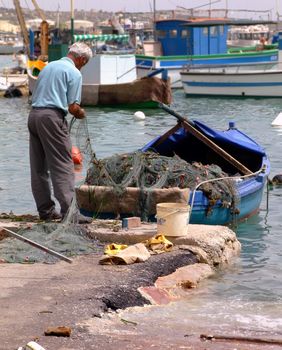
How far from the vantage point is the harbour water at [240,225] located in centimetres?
794

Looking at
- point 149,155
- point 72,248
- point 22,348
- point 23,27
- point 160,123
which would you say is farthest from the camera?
point 23,27

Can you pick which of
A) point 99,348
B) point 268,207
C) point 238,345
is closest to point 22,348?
point 99,348

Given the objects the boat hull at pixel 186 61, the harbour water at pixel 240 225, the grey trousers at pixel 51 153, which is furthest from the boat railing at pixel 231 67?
the grey trousers at pixel 51 153

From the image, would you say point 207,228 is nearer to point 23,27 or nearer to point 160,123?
point 160,123

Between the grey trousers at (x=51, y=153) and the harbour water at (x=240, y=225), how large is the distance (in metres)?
1.81

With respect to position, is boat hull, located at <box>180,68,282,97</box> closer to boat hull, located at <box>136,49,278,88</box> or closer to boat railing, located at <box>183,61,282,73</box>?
boat railing, located at <box>183,61,282,73</box>

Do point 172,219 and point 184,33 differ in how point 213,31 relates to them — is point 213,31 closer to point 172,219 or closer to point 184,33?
point 184,33

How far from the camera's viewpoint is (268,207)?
14945mm

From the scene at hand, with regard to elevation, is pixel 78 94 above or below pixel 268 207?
above

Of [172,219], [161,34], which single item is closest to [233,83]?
[161,34]

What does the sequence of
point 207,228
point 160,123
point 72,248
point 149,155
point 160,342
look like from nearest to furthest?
point 160,342 → point 72,248 → point 207,228 → point 149,155 → point 160,123

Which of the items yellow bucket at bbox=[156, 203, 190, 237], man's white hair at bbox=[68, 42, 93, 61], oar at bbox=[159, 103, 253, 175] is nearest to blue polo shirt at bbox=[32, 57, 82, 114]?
man's white hair at bbox=[68, 42, 93, 61]

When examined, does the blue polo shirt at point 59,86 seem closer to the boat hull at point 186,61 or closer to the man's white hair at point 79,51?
the man's white hair at point 79,51

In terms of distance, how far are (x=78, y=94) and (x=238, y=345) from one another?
12.8 feet
